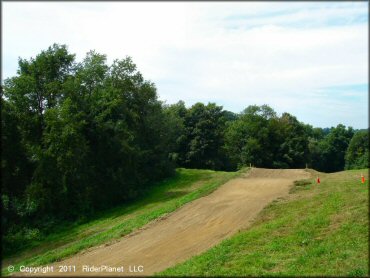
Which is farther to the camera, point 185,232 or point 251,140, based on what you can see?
point 251,140

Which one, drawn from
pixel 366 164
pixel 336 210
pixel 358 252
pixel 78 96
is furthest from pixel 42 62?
pixel 366 164

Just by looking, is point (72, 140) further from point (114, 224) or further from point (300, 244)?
point (300, 244)

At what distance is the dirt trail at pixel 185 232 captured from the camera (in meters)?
11.0

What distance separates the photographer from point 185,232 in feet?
44.9

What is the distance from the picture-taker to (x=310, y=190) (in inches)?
702

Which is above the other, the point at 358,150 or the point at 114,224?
the point at 358,150

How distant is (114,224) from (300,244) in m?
10.8

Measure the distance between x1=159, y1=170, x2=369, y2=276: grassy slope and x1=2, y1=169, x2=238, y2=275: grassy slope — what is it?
16.0ft

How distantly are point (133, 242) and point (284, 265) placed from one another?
5.80 metres

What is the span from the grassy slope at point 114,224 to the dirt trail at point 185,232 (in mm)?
708

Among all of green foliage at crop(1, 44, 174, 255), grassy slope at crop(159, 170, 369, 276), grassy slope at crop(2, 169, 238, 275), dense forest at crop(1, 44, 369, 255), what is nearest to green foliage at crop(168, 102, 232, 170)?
dense forest at crop(1, 44, 369, 255)

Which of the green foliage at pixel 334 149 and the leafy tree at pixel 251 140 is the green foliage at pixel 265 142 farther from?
the green foliage at pixel 334 149

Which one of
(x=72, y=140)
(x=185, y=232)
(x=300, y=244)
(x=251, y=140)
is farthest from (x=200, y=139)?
(x=300, y=244)

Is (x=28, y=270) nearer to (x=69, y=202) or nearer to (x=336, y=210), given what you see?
(x=336, y=210)
